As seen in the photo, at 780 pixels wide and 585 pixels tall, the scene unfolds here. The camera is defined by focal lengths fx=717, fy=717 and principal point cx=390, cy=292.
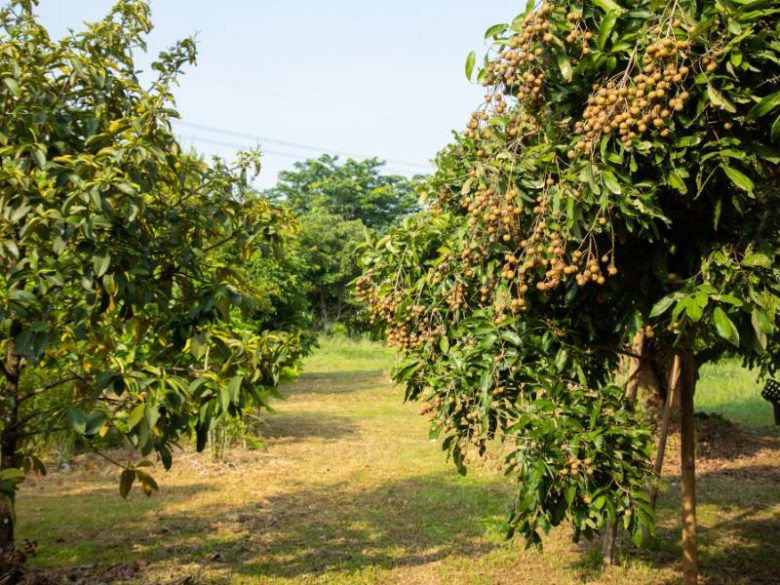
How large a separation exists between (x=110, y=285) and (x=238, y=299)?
0.66m

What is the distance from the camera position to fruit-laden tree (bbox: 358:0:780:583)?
2705 mm

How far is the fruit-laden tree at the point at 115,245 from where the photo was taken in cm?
338

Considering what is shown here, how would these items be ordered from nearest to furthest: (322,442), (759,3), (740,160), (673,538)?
1. (759,3)
2. (740,160)
3. (673,538)
4. (322,442)

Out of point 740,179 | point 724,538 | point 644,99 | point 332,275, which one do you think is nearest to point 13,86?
point 644,99

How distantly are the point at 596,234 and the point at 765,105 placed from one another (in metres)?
0.92

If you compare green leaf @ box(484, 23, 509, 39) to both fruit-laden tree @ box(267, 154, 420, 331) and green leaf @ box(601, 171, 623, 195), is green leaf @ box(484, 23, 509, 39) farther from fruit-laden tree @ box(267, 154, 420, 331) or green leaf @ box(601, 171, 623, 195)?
fruit-laden tree @ box(267, 154, 420, 331)

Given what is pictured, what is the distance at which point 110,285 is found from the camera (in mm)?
3441

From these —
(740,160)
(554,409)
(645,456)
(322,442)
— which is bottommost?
(322,442)

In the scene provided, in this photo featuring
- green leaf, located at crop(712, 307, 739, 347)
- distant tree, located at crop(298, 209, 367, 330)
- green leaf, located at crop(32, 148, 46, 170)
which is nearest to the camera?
green leaf, located at crop(712, 307, 739, 347)

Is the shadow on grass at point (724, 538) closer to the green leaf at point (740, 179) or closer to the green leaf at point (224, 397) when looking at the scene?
the green leaf at point (224, 397)

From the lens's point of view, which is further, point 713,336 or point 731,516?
point 731,516

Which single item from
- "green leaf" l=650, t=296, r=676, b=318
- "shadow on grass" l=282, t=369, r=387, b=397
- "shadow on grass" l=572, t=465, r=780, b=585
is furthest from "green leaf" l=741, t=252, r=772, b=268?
"shadow on grass" l=282, t=369, r=387, b=397

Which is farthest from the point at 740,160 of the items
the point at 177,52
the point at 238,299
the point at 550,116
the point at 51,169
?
the point at 177,52

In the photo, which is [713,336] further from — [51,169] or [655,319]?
[51,169]
